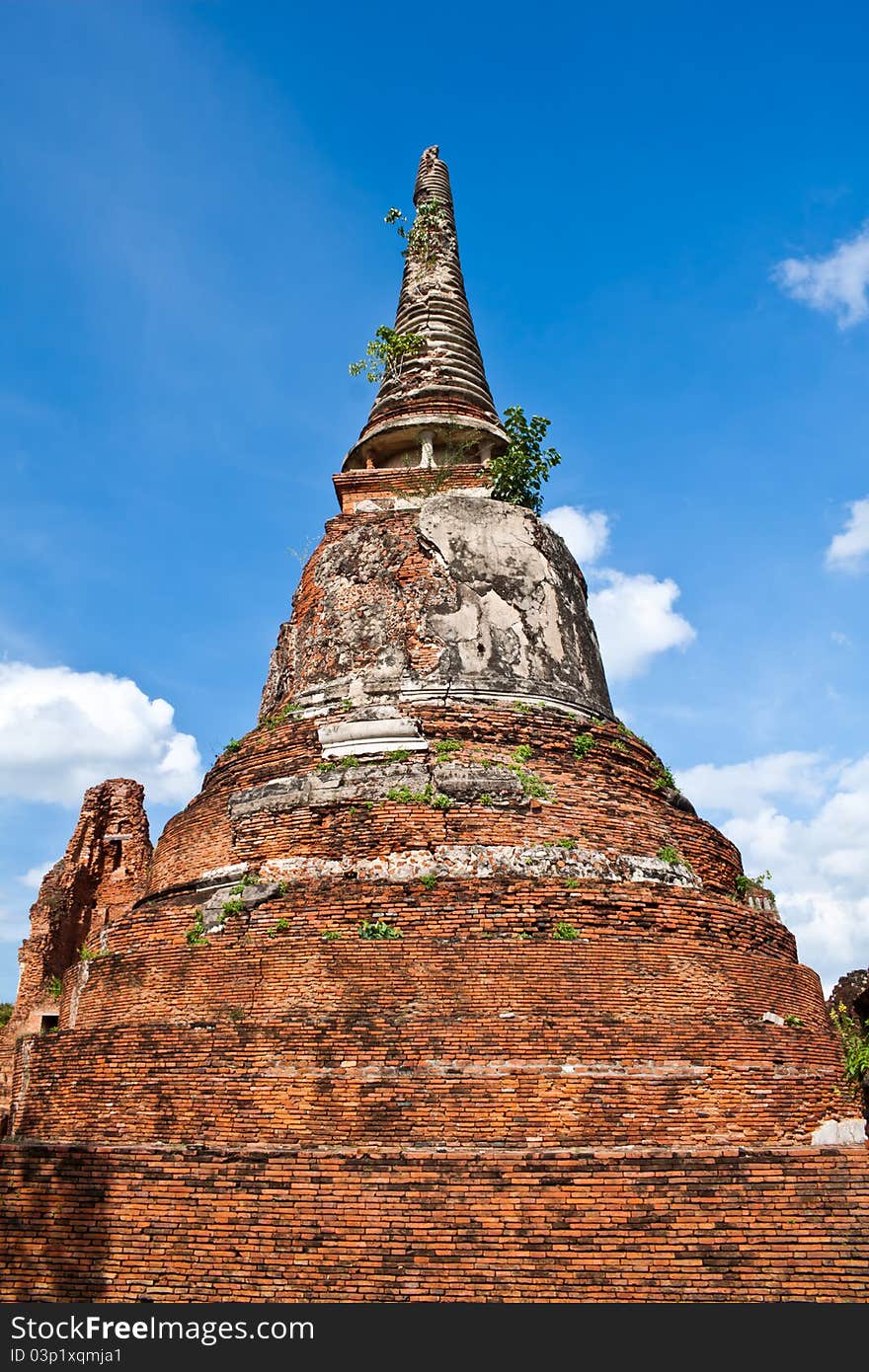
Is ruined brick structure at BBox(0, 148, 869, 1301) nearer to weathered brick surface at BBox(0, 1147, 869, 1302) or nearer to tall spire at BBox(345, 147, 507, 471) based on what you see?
weathered brick surface at BBox(0, 1147, 869, 1302)

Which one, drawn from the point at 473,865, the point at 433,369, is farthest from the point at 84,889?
the point at 473,865

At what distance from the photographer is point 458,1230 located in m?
6.28

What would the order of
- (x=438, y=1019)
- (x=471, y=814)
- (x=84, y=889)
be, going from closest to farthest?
(x=438, y=1019), (x=471, y=814), (x=84, y=889)

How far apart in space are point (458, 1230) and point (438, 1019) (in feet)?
5.70

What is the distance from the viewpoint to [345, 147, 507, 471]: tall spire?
15562 mm

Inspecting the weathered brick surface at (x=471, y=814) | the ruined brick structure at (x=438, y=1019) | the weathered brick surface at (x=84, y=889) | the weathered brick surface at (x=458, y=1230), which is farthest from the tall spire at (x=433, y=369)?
the weathered brick surface at (x=458, y=1230)

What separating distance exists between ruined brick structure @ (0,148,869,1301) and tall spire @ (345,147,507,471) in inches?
124

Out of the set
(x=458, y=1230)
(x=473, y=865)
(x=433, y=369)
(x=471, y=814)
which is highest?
(x=433, y=369)

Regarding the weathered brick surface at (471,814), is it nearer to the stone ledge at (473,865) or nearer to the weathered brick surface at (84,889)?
the stone ledge at (473,865)

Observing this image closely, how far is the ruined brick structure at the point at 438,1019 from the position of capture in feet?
20.5

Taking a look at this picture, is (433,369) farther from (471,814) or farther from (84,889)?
(84,889)

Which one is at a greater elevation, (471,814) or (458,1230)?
(471,814)

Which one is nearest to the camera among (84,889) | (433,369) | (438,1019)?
(438,1019)

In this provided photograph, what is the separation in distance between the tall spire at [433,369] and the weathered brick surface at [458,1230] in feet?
36.9
